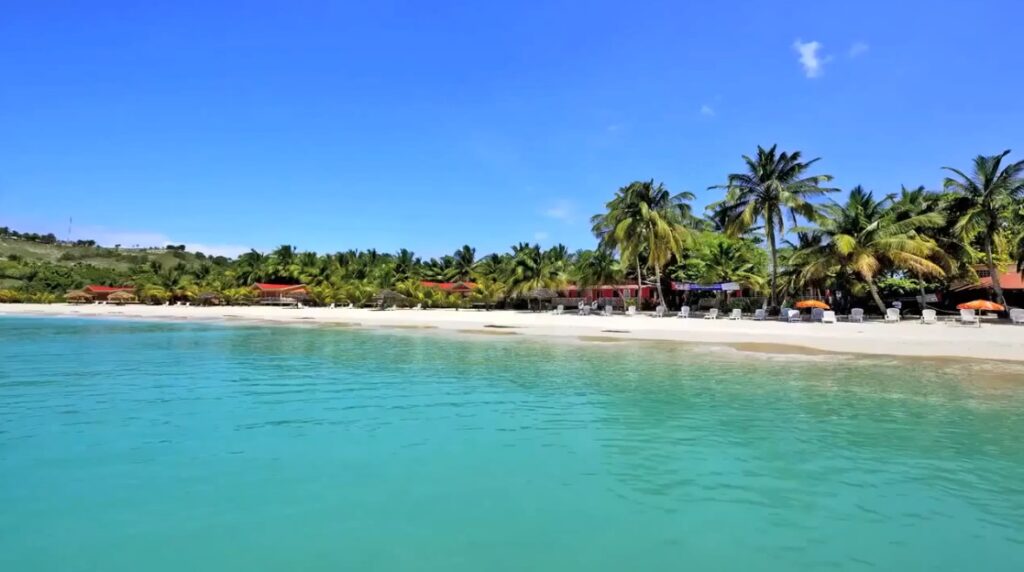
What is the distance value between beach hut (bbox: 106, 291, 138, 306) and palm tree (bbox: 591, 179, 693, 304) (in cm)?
5060

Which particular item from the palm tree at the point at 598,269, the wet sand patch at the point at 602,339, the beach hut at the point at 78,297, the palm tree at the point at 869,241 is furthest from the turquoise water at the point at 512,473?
the beach hut at the point at 78,297

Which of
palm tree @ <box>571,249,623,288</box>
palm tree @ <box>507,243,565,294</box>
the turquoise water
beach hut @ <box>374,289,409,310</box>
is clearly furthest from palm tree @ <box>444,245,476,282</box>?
the turquoise water

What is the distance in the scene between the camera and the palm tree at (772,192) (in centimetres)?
2847

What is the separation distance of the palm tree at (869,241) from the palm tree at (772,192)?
1.29 m

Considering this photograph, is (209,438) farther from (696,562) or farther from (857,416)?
(857,416)

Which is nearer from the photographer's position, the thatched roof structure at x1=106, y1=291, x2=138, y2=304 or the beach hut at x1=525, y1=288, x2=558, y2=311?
the beach hut at x1=525, y1=288, x2=558, y2=311

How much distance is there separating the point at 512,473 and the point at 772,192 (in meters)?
27.3

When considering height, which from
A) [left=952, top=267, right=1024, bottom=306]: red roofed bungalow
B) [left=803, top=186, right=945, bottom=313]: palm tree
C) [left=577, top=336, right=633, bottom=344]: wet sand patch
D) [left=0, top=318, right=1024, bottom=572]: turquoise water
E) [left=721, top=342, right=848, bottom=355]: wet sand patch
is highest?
[left=803, top=186, right=945, bottom=313]: palm tree

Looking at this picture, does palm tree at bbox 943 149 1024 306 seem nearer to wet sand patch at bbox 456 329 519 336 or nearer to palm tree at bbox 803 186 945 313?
palm tree at bbox 803 186 945 313

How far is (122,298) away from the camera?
5850 centimetres

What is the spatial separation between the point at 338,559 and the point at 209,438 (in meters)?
4.10

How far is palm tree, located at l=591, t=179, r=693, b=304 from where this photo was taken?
3195cm

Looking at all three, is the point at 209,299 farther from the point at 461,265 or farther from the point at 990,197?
the point at 990,197

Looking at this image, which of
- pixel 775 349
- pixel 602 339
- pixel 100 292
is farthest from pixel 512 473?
pixel 100 292
